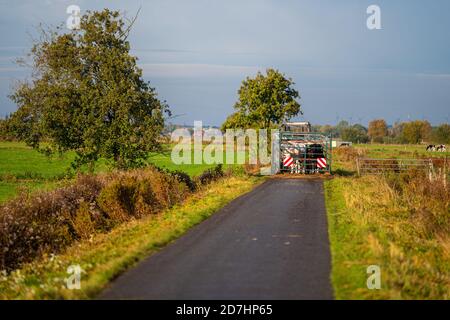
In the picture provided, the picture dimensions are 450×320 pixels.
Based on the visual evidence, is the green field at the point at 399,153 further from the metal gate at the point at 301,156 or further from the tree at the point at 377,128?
the tree at the point at 377,128

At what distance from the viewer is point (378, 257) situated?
36.3ft

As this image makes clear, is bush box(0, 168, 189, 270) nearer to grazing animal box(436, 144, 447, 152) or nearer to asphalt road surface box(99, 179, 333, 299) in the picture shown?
asphalt road surface box(99, 179, 333, 299)

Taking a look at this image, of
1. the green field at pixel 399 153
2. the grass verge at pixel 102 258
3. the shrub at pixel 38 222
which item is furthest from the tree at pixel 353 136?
the grass verge at pixel 102 258

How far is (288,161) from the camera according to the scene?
32500mm

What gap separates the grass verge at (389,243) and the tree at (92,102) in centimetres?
1051

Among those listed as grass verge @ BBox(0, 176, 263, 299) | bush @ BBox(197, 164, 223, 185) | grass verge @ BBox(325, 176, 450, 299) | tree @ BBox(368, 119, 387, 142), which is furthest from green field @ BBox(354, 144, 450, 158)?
tree @ BBox(368, 119, 387, 142)

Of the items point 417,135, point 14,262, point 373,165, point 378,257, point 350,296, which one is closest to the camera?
point 350,296

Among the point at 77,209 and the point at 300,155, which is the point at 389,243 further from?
the point at 300,155

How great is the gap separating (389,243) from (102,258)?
6374mm

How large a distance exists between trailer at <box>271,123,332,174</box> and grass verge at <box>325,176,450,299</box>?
895 cm

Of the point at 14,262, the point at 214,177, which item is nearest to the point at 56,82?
the point at 214,177

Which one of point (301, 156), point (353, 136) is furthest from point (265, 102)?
point (353, 136)

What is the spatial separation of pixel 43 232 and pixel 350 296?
37.3 ft
